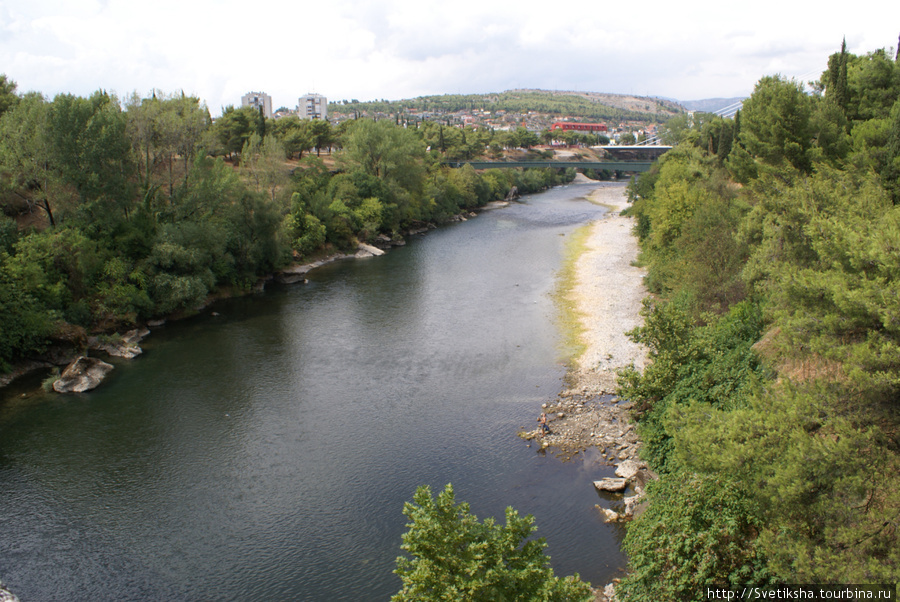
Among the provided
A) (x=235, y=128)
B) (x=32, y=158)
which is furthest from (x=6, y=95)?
(x=235, y=128)

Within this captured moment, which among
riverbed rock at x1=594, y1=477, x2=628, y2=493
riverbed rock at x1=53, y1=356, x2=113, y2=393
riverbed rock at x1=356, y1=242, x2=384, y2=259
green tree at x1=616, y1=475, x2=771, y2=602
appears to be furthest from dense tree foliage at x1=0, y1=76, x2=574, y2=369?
green tree at x1=616, y1=475, x2=771, y2=602

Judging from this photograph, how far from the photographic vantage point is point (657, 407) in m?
19.8

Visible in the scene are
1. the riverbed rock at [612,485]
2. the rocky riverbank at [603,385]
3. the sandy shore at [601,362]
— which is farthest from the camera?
the sandy shore at [601,362]

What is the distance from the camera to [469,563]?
980 cm

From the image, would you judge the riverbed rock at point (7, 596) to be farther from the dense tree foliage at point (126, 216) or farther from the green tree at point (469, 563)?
the dense tree foliage at point (126, 216)

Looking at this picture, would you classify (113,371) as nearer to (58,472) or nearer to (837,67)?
(58,472)

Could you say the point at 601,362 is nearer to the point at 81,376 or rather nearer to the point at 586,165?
the point at 81,376

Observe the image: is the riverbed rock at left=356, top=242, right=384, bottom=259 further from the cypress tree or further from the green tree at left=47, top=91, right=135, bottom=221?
the green tree at left=47, top=91, right=135, bottom=221

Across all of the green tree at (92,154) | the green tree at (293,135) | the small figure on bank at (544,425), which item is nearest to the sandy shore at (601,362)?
the small figure on bank at (544,425)

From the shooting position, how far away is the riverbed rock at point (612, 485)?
17.9m

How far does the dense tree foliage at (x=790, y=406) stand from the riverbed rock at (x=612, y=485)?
127cm

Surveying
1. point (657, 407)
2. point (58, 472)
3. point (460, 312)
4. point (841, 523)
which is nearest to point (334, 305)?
point (460, 312)

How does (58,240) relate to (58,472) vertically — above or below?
above

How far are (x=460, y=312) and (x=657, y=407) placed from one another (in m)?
17.1
